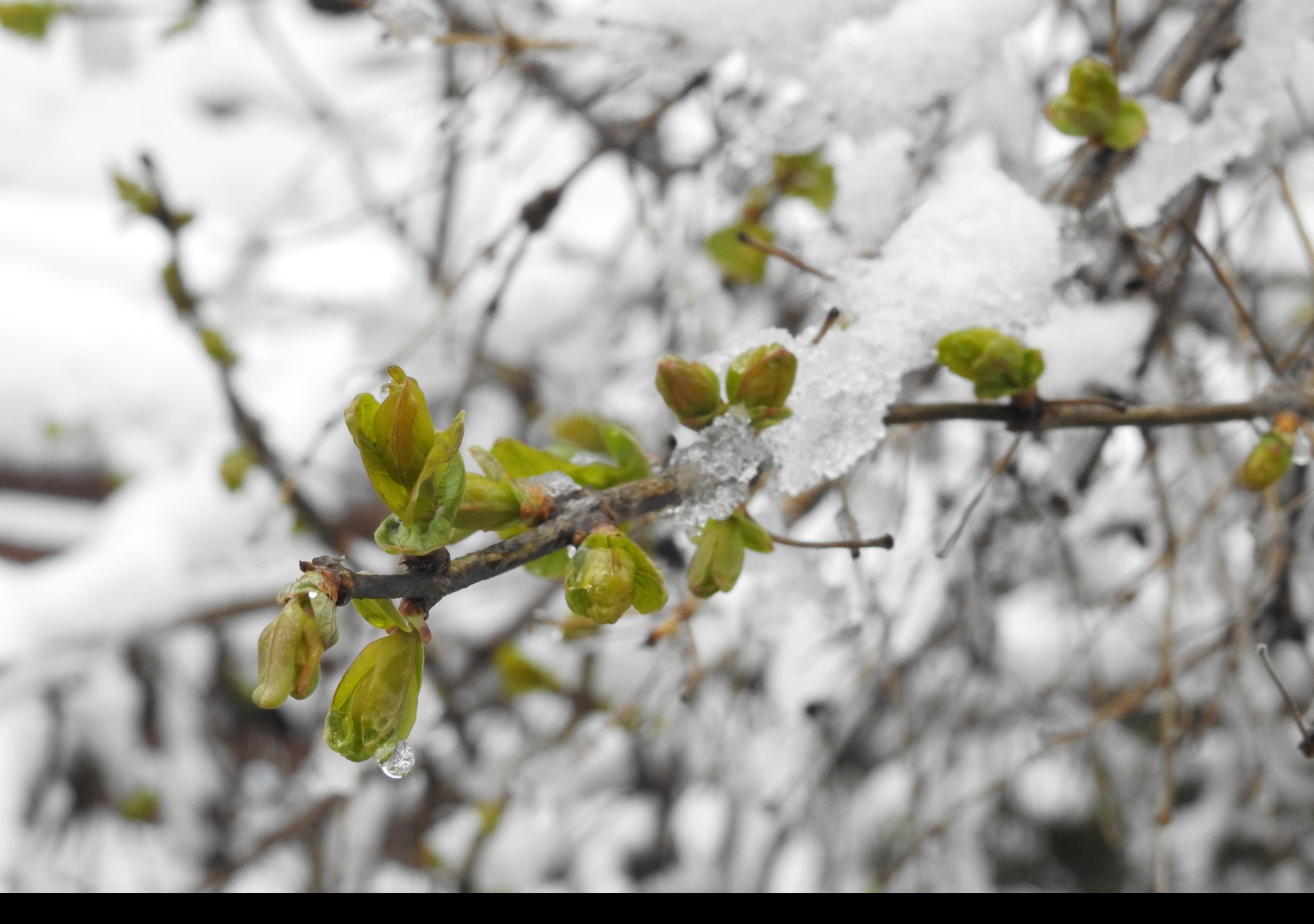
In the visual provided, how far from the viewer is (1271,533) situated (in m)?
0.90

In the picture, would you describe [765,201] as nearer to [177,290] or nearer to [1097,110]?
[1097,110]

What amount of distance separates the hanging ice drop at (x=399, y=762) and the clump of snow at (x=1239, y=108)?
74cm

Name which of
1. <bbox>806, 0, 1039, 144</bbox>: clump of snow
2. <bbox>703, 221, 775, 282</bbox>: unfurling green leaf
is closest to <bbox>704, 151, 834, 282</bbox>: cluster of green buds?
<bbox>703, 221, 775, 282</bbox>: unfurling green leaf

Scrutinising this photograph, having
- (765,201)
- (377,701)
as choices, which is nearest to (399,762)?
(377,701)

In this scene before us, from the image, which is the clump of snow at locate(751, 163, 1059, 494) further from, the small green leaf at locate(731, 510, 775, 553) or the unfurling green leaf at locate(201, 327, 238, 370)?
the unfurling green leaf at locate(201, 327, 238, 370)

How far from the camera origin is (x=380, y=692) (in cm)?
40

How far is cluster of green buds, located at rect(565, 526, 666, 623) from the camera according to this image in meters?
0.42

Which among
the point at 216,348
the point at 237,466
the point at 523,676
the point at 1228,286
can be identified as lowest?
the point at 523,676

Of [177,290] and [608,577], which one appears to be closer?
[608,577]

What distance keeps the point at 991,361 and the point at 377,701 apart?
0.40 metres

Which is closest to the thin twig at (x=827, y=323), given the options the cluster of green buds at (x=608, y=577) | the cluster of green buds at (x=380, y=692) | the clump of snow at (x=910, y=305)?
the clump of snow at (x=910, y=305)

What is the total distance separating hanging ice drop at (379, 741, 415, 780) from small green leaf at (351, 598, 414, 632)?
60 mm

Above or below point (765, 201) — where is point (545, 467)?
below

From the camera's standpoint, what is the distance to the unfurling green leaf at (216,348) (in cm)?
110
